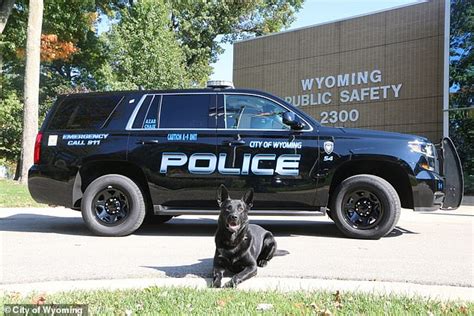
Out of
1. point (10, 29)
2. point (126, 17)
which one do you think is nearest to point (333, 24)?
point (126, 17)

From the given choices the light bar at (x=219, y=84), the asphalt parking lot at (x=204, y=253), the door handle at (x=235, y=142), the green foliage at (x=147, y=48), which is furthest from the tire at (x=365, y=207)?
the green foliage at (x=147, y=48)

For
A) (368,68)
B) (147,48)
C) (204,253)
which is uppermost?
(147,48)

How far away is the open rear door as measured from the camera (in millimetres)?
7094

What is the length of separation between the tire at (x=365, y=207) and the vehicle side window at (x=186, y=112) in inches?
81.3

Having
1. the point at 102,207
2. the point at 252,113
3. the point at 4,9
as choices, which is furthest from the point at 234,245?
the point at 4,9

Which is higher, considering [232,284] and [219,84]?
[219,84]

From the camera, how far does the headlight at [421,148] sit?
6.75 meters

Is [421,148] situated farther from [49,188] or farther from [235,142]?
[49,188]

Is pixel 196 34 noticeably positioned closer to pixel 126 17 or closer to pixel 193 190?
pixel 126 17

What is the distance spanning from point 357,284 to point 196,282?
4.62 ft

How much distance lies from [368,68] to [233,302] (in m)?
17.3

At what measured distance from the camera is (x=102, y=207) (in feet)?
23.4

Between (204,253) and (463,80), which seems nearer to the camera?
(204,253)

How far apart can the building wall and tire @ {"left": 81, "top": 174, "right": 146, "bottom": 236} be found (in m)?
13.6
